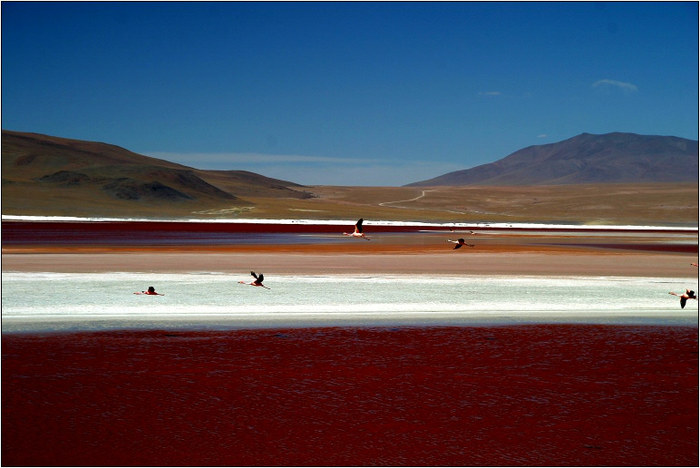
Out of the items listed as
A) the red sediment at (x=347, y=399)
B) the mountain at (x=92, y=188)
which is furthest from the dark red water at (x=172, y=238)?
the mountain at (x=92, y=188)

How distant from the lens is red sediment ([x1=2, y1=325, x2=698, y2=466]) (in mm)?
7074

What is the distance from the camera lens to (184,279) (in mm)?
19750

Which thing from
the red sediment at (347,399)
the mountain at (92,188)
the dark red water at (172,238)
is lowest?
the red sediment at (347,399)

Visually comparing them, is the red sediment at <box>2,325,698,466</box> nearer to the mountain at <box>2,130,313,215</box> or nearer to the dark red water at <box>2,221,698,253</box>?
the dark red water at <box>2,221,698,253</box>

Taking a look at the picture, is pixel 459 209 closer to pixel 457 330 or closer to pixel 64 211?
pixel 64 211

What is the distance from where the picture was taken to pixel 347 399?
8.66 m

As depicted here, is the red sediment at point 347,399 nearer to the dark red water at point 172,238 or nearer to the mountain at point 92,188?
the dark red water at point 172,238

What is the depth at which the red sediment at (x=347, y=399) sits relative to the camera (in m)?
7.07

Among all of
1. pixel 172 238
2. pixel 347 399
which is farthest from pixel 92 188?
pixel 347 399

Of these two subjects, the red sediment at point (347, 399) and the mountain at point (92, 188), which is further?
the mountain at point (92, 188)

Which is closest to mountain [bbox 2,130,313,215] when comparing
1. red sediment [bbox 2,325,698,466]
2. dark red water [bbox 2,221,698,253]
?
dark red water [bbox 2,221,698,253]

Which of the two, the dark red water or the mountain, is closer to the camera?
the dark red water

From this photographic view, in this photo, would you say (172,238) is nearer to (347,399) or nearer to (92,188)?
(347,399)

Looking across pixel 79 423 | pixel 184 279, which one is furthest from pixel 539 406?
pixel 184 279
